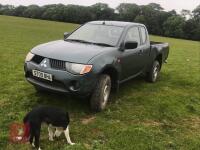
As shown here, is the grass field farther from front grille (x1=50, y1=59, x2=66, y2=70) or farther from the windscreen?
the windscreen

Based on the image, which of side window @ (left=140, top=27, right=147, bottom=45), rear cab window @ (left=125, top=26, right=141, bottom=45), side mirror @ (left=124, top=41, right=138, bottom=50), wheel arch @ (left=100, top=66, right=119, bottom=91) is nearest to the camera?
wheel arch @ (left=100, top=66, right=119, bottom=91)

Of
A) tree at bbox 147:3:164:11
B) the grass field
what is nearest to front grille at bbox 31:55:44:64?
the grass field

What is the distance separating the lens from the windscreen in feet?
24.5

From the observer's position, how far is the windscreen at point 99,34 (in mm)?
7469

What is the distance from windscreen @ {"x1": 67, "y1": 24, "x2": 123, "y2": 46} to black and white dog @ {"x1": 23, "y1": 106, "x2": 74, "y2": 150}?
2.65m

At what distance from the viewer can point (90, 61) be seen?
20.4 feet

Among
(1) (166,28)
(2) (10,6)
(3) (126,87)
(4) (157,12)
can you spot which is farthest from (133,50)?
(2) (10,6)

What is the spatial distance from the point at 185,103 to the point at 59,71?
11.2 ft

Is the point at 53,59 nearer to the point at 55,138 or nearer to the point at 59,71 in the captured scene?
the point at 59,71

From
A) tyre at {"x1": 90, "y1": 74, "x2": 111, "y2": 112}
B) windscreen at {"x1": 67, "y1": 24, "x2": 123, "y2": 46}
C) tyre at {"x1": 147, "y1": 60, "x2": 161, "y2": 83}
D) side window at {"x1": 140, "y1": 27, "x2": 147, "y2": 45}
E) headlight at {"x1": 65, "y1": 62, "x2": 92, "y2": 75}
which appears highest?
windscreen at {"x1": 67, "y1": 24, "x2": 123, "y2": 46}

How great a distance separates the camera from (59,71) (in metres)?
6.14

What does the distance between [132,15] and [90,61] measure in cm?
7778

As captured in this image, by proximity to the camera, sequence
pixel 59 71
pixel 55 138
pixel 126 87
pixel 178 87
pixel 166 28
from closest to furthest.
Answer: pixel 55 138 → pixel 59 71 → pixel 126 87 → pixel 178 87 → pixel 166 28

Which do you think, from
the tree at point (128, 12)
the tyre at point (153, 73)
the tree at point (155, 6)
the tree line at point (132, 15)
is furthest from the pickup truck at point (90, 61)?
the tree at point (155, 6)
